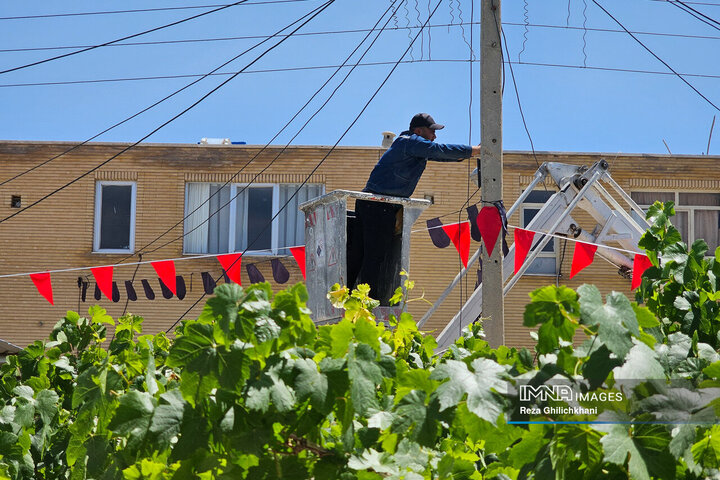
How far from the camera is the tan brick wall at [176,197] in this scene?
16.3 metres

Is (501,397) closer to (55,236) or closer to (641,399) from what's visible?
(641,399)

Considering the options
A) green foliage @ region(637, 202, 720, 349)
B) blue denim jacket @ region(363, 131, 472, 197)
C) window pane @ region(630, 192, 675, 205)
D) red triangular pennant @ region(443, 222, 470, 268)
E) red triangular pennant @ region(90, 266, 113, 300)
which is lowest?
red triangular pennant @ region(90, 266, 113, 300)

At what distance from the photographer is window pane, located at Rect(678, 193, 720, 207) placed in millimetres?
16703

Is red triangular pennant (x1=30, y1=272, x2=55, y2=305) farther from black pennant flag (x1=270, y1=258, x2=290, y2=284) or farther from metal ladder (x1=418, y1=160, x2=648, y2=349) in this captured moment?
metal ladder (x1=418, y1=160, x2=648, y2=349)

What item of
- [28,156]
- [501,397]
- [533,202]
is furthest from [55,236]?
[501,397]

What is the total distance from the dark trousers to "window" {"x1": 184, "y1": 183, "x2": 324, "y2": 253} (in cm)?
988

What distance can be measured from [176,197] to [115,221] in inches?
53.2

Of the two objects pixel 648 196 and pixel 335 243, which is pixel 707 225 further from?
pixel 335 243

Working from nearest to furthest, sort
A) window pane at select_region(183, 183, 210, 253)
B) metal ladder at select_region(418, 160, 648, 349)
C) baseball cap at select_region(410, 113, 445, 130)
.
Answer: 1. baseball cap at select_region(410, 113, 445, 130)
2. metal ladder at select_region(418, 160, 648, 349)
3. window pane at select_region(183, 183, 210, 253)

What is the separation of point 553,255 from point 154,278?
7.94m

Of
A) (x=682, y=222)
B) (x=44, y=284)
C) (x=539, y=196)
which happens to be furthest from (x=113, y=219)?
(x=682, y=222)

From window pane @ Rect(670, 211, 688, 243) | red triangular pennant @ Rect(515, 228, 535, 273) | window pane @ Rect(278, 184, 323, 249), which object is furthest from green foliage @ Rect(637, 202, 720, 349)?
window pane @ Rect(670, 211, 688, 243)

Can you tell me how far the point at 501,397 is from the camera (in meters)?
1.75

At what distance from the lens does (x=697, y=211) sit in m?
16.7
